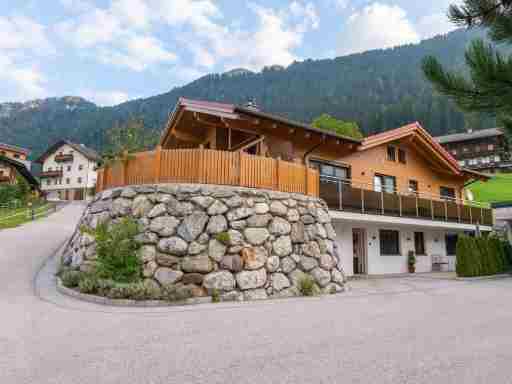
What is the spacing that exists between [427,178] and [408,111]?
7851 cm

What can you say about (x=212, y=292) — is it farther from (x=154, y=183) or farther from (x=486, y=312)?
(x=486, y=312)

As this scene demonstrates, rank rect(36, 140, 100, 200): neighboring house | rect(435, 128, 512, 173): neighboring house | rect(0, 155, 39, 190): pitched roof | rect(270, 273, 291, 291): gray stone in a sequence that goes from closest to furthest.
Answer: rect(270, 273, 291, 291): gray stone, rect(0, 155, 39, 190): pitched roof, rect(36, 140, 100, 200): neighboring house, rect(435, 128, 512, 173): neighboring house

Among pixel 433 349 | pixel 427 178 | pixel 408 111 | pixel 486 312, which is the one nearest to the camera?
pixel 433 349

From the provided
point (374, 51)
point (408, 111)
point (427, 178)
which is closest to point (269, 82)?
point (374, 51)

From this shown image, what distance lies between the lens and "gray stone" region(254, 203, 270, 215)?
1109 centimetres

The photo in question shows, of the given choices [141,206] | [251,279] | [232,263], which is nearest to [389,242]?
[251,279]

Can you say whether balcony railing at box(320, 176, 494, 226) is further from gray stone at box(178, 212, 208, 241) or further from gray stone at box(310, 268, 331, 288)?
gray stone at box(178, 212, 208, 241)

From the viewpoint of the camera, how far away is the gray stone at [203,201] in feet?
34.5

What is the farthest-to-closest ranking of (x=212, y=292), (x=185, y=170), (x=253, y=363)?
(x=185, y=170) → (x=212, y=292) → (x=253, y=363)

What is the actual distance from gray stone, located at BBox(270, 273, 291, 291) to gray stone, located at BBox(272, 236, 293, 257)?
653 mm

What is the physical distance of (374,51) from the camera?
173 m

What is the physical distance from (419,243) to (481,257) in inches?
177

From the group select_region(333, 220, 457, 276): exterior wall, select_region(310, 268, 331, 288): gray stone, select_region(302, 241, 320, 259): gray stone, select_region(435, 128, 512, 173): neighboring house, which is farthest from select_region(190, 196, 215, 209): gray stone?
select_region(435, 128, 512, 173): neighboring house

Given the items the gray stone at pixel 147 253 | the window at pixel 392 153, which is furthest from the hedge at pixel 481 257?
the gray stone at pixel 147 253
